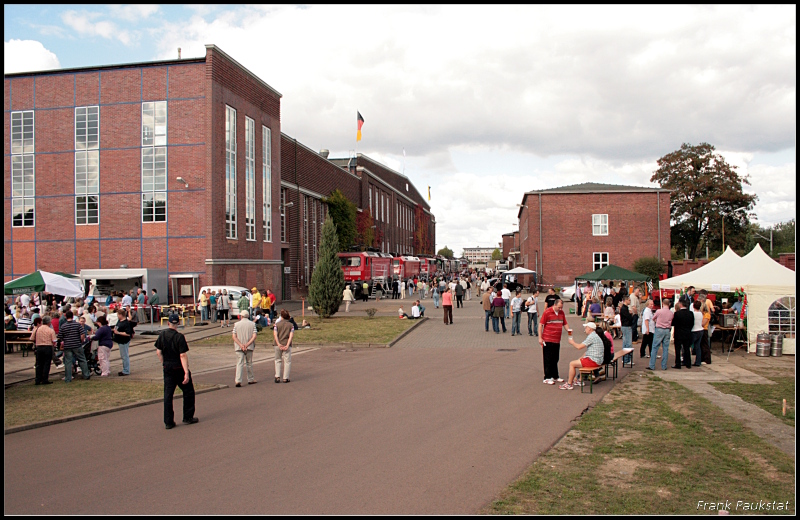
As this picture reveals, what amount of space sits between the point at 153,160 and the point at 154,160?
76mm

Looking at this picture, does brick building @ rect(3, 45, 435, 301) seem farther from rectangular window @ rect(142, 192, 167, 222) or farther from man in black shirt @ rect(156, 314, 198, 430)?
man in black shirt @ rect(156, 314, 198, 430)

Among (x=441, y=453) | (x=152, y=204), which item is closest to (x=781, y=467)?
(x=441, y=453)

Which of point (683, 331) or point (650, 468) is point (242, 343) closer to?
point (650, 468)

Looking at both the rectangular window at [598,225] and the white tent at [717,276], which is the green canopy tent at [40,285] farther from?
the rectangular window at [598,225]

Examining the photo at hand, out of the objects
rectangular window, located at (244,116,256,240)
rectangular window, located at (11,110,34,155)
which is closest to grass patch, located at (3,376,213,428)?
rectangular window, located at (244,116,256,240)

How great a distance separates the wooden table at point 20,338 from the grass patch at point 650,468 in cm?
1627

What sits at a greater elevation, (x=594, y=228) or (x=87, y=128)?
(x=87, y=128)

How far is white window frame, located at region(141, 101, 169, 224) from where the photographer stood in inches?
1284

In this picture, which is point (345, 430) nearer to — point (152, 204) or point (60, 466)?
point (60, 466)

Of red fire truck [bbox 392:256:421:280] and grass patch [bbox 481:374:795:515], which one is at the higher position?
red fire truck [bbox 392:256:421:280]

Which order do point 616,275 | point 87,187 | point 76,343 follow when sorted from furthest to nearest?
1. point 87,187
2. point 616,275
3. point 76,343

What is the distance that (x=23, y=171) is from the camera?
34.6 meters

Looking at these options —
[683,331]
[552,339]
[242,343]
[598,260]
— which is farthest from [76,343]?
[598,260]

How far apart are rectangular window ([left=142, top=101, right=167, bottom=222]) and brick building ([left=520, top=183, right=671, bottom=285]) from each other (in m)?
33.9
